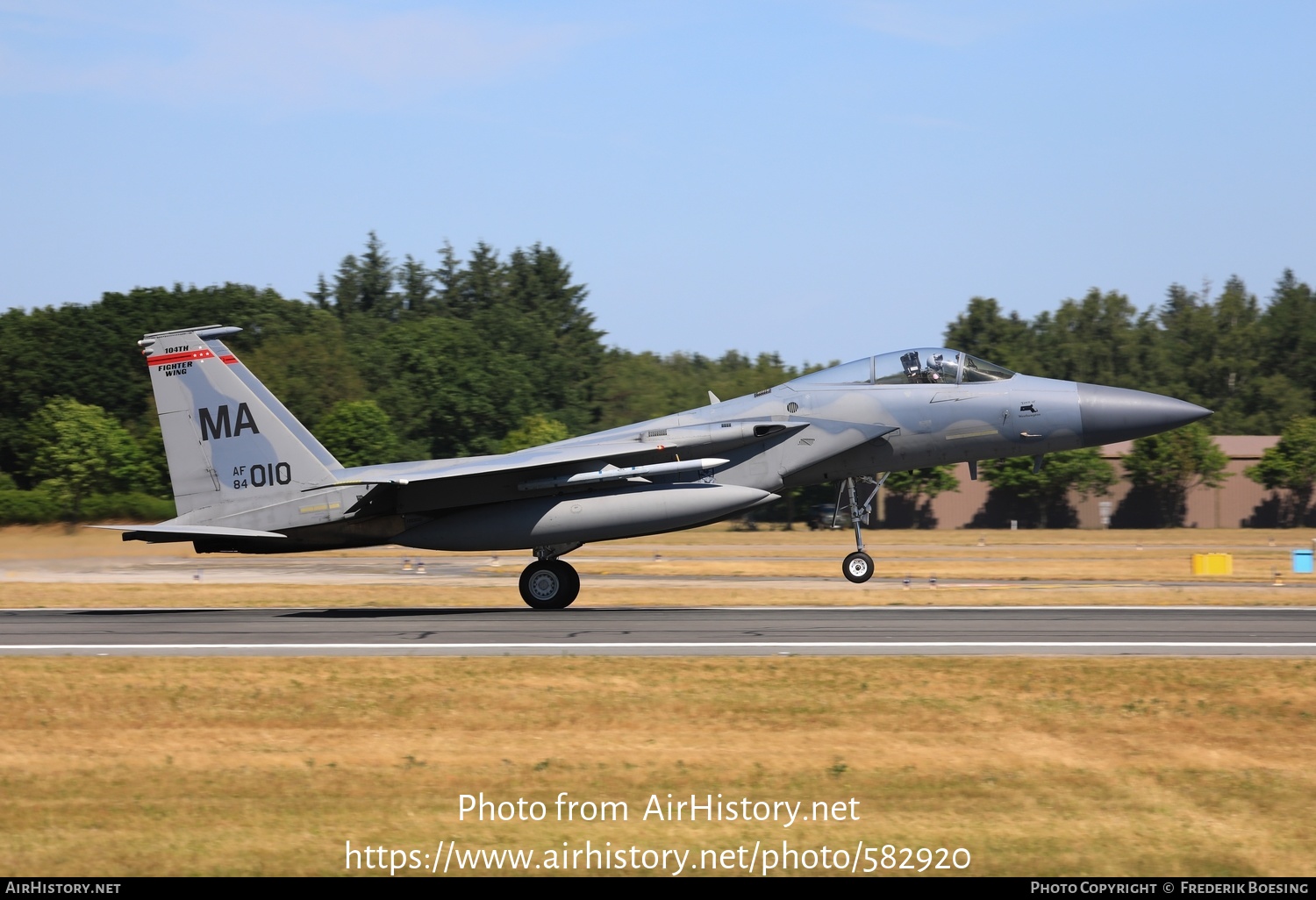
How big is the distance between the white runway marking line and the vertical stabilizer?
4054mm

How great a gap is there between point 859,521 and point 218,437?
32.2 ft

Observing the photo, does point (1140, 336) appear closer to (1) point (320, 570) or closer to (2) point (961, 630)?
(1) point (320, 570)

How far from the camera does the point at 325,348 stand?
74.0 metres

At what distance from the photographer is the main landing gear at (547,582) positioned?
19969 mm

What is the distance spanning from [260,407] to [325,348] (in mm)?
56137

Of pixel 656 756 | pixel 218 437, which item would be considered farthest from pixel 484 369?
pixel 656 756

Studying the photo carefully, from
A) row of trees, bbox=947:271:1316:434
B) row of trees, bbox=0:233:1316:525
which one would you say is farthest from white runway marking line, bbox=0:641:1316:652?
row of trees, bbox=947:271:1316:434

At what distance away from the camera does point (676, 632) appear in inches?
656

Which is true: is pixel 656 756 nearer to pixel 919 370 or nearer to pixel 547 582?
pixel 547 582

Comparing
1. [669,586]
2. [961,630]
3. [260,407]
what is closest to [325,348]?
[669,586]

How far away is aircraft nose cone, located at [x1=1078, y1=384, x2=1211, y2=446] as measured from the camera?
18.8 m

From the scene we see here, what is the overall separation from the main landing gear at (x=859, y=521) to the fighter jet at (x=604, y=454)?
0.05 m

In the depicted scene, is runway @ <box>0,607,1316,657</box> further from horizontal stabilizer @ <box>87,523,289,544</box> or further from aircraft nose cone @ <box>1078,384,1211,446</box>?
aircraft nose cone @ <box>1078,384,1211,446</box>

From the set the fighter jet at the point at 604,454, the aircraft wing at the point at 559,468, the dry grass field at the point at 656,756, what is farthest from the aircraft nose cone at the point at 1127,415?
the dry grass field at the point at 656,756
